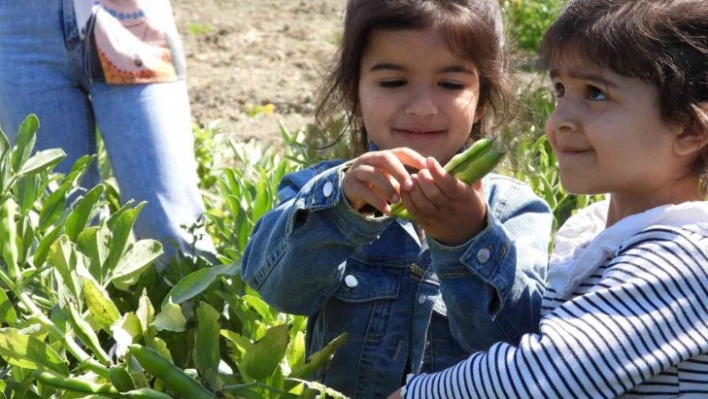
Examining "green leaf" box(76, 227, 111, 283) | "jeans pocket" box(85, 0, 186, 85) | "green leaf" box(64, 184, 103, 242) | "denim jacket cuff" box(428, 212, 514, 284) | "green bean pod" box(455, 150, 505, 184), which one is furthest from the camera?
"jeans pocket" box(85, 0, 186, 85)

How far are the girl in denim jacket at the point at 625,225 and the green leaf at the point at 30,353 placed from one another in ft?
2.22

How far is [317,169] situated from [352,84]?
242 millimetres

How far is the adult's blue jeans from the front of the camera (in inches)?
141

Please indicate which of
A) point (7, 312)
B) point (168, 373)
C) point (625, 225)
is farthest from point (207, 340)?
A: point (625, 225)

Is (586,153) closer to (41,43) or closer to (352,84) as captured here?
(352,84)

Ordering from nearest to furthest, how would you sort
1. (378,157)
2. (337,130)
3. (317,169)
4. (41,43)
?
(378,157) → (317,169) → (337,130) → (41,43)

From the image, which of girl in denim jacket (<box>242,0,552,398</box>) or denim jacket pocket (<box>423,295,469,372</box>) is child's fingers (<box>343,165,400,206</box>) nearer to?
girl in denim jacket (<box>242,0,552,398</box>)

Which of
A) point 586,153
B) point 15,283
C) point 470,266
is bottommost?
point 15,283

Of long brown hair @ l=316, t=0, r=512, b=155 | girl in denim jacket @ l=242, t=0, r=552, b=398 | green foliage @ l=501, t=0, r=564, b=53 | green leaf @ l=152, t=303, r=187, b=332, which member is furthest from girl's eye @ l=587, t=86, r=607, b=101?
A: green foliage @ l=501, t=0, r=564, b=53

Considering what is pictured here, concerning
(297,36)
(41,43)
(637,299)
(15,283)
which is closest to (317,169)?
(15,283)

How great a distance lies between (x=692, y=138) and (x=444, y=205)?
416 mm

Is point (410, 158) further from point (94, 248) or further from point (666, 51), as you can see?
point (94, 248)

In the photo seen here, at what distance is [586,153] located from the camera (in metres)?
2.01

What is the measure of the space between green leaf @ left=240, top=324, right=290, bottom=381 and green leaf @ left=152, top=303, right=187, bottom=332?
0.18m
